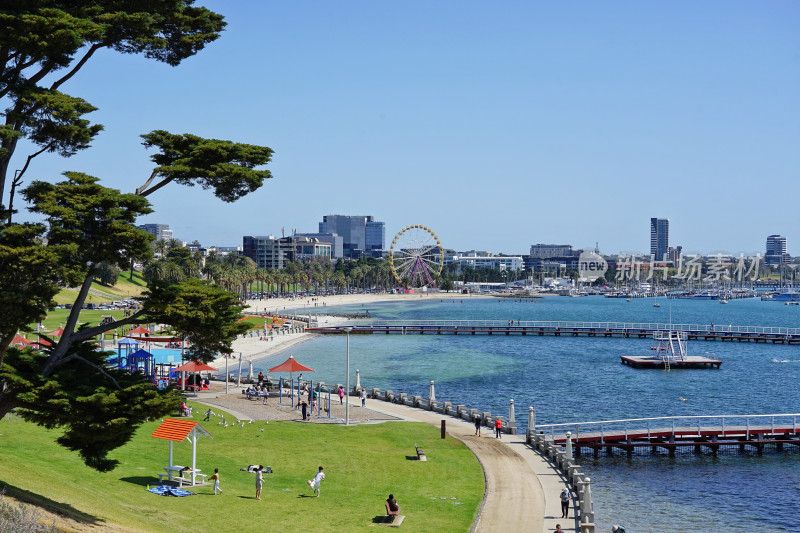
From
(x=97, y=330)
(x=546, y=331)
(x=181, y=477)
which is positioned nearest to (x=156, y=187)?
(x=97, y=330)

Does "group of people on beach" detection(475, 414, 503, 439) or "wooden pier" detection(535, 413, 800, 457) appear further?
"wooden pier" detection(535, 413, 800, 457)

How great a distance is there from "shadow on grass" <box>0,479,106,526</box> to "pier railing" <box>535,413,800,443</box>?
23.8 m

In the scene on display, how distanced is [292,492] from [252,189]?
40.8 ft

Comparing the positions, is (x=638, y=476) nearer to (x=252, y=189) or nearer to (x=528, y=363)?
(x=252, y=189)

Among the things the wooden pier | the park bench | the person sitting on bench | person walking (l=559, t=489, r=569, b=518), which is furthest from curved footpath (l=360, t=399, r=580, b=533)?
the wooden pier

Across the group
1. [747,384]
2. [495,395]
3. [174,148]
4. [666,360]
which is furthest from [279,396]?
[666,360]

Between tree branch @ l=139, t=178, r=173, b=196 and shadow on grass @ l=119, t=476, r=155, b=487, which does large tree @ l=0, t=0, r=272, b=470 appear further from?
shadow on grass @ l=119, t=476, r=155, b=487

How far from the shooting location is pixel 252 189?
20375mm

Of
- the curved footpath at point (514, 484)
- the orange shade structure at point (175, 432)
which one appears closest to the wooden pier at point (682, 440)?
the curved footpath at point (514, 484)

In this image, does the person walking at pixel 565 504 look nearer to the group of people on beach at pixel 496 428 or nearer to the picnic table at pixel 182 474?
the group of people on beach at pixel 496 428

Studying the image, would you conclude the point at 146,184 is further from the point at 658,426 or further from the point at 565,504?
the point at 658,426

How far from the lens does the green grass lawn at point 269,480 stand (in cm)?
2194

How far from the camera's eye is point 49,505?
18.7m

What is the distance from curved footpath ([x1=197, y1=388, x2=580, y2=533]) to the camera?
25.4 m
